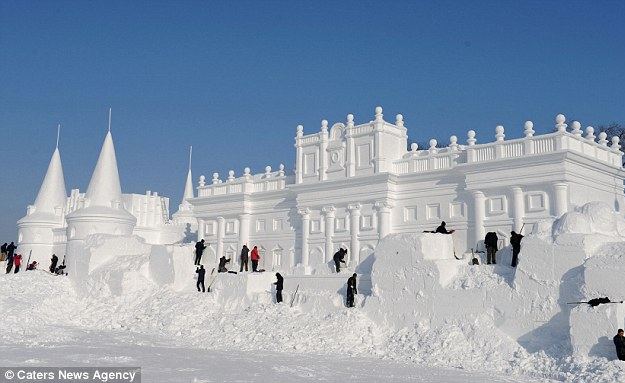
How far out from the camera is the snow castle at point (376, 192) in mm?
26109

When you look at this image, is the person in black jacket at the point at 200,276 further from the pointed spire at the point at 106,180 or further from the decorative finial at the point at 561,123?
the decorative finial at the point at 561,123

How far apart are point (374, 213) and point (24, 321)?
52.8ft

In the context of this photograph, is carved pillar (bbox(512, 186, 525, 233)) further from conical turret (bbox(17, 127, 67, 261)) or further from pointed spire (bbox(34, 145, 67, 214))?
pointed spire (bbox(34, 145, 67, 214))

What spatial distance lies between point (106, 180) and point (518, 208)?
25825mm

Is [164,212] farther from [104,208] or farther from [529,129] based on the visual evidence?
[529,129]

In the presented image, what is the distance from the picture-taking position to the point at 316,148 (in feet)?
112

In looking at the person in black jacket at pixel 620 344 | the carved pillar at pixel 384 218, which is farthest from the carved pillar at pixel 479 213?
the person in black jacket at pixel 620 344

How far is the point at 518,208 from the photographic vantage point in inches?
1032

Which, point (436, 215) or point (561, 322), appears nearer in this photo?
point (561, 322)

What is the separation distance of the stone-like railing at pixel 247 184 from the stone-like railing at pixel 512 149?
793 cm

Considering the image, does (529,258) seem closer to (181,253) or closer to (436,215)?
(436,215)

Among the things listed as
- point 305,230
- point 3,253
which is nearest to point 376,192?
point 305,230

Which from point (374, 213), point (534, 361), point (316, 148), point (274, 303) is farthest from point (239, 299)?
point (534, 361)

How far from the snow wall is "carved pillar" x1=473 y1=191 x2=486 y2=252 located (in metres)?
2.68
